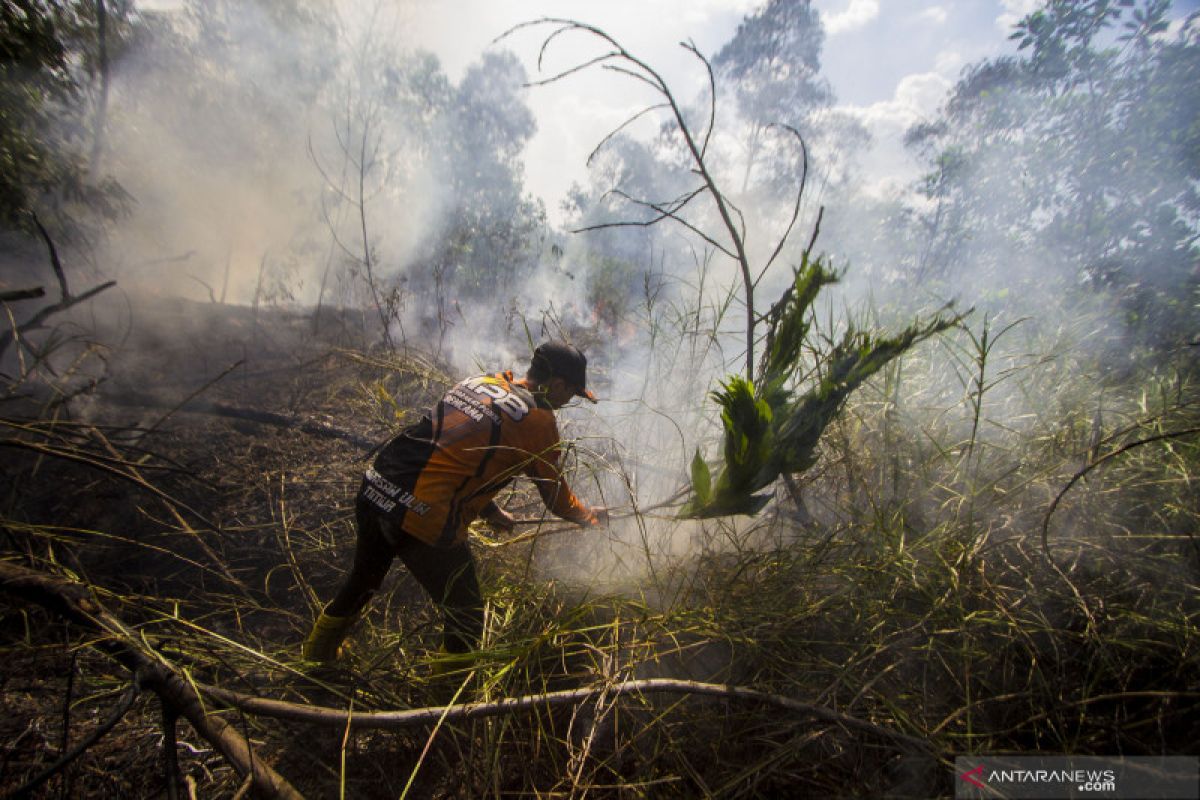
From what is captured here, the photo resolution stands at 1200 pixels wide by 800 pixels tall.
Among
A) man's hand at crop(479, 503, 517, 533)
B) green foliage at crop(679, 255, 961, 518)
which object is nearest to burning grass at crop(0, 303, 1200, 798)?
man's hand at crop(479, 503, 517, 533)

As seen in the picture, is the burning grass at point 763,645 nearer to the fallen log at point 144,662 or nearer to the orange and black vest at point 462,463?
the fallen log at point 144,662

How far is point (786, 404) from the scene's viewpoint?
5.86 ft

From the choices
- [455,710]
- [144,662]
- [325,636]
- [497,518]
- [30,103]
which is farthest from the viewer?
[30,103]

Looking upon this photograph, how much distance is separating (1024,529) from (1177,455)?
71 cm

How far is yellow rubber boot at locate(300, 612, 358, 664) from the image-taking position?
84.7 inches

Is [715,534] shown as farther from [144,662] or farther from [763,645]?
[144,662]

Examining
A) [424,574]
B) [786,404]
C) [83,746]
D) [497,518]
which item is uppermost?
[786,404]

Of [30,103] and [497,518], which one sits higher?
[30,103]

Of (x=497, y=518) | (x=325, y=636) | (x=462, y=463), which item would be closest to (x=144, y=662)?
(x=325, y=636)

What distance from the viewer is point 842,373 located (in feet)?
5.70

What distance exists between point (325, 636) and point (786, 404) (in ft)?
A: 7.95

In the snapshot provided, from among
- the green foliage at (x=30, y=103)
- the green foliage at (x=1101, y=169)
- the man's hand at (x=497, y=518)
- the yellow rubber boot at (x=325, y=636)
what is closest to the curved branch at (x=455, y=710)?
the yellow rubber boot at (x=325, y=636)

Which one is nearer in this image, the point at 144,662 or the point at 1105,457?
the point at 1105,457

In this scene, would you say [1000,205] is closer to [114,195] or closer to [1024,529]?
[1024,529]
